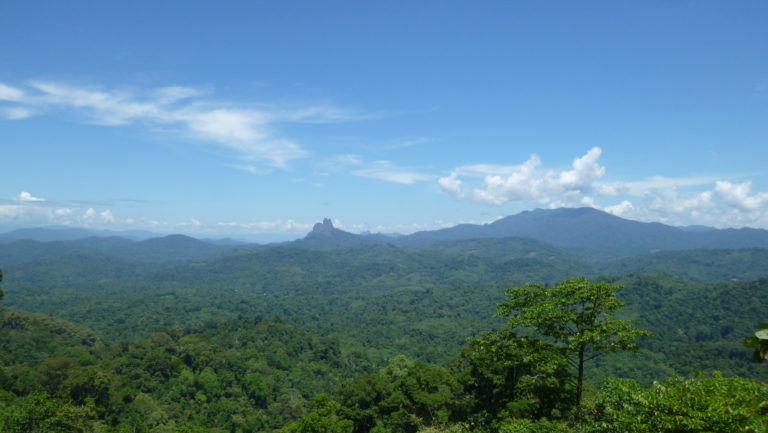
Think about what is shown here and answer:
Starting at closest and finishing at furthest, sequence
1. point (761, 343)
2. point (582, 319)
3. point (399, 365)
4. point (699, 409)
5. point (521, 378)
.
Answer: point (761, 343), point (699, 409), point (582, 319), point (521, 378), point (399, 365)

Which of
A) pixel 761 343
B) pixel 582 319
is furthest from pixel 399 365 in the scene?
pixel 761 343

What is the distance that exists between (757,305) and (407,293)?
425 feet

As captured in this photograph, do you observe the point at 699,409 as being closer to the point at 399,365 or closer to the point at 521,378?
the point at 521,378

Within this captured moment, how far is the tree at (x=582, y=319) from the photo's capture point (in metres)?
14.8

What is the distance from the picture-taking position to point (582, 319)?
52.2 ft

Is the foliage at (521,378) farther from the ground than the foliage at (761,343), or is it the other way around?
the foliage at (761,343)

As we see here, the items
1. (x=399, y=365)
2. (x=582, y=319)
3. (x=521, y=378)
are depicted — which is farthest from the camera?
(x=399, y=365)

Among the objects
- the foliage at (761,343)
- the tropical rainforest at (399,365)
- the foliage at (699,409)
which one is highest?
the foliage at (761,343)

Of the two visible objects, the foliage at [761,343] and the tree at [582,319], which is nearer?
the foliage at [761,343]

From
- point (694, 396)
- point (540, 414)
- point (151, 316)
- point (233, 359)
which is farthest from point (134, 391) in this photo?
point (151, 316)

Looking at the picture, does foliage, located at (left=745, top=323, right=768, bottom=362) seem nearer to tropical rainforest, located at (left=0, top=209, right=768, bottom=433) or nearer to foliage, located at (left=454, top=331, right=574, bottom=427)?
tropical rainforest, located at (left=0, top=209, right=768, bottom=433)

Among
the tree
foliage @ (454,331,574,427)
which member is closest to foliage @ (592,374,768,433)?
the tree

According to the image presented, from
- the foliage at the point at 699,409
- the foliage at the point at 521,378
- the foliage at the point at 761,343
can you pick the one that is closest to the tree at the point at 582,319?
the foliage at the point at 521,378

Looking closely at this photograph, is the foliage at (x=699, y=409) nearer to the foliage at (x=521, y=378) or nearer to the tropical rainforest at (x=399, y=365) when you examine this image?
the tropical rainforest at (x=399, y=365)
